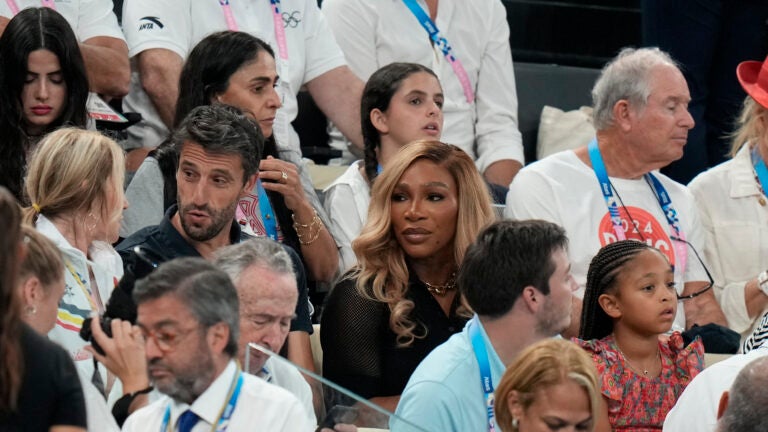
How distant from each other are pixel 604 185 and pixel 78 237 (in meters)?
2.01

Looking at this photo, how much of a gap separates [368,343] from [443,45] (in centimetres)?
228

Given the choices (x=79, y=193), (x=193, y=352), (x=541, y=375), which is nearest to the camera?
(x=193, y=352)

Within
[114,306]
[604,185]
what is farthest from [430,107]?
[114,306]

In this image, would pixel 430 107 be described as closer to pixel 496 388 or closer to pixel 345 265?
pixel 345 265

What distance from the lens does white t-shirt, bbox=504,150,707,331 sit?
5.12 metres

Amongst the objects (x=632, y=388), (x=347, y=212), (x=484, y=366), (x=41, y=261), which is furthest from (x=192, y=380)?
(x=347, y=212)

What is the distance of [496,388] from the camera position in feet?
11.3

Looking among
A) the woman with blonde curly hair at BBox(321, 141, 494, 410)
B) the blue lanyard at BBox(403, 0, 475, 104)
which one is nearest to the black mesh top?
the woman with blonde curly hair at BBox(321, 141, 494, 410)

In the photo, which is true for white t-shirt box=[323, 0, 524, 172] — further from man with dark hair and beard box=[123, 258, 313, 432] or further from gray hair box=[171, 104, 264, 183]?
man with dark hair and beard box=[123, 258, 313, 432]

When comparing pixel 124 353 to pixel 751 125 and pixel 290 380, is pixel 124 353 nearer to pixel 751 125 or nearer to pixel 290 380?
pixel 290 380

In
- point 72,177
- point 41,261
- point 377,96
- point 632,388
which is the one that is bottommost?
point 632,388

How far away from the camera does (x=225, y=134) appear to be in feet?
14.3

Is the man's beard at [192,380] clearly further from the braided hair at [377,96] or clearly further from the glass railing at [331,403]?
the braided hair at [377,96]

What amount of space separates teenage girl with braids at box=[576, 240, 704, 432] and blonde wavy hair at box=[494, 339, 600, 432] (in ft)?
2.51
